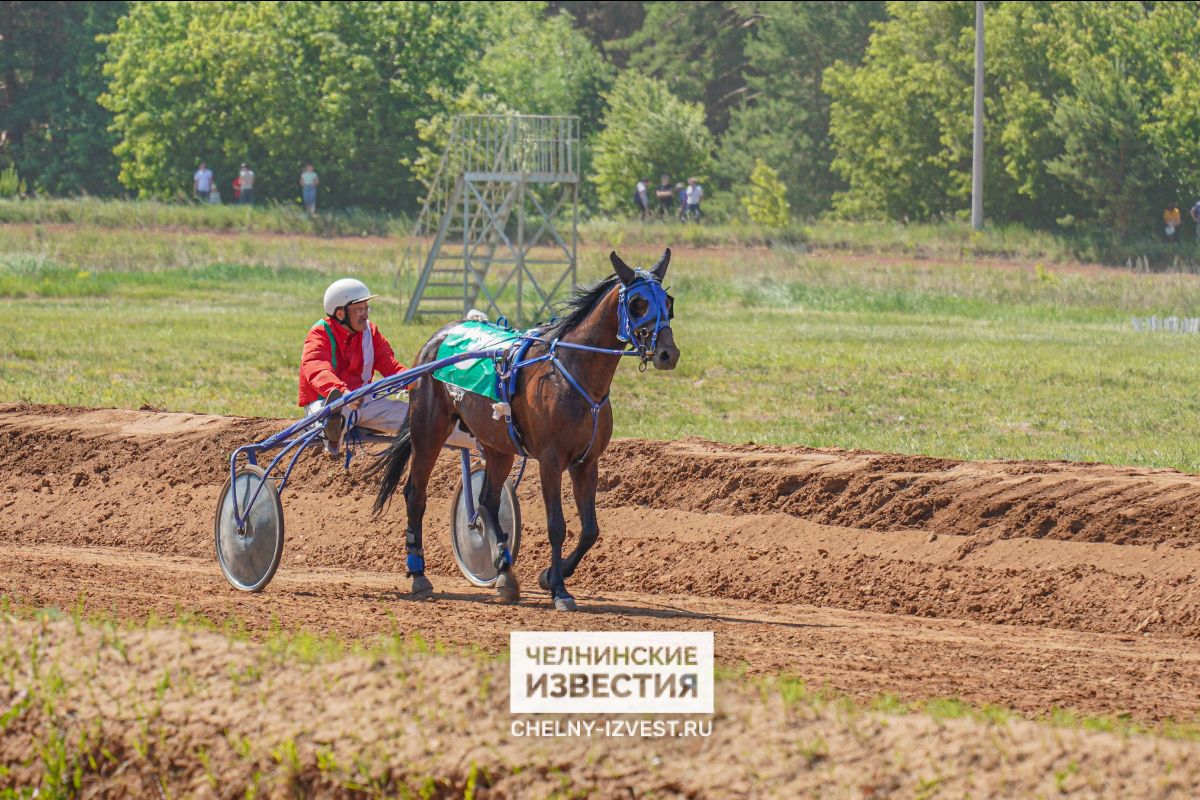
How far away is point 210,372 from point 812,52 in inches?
2140

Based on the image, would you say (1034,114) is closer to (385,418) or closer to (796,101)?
(796,101)

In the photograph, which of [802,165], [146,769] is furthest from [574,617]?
[802,165]

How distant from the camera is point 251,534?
12125 millimetres

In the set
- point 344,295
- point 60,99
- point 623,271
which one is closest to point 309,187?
point 60,99

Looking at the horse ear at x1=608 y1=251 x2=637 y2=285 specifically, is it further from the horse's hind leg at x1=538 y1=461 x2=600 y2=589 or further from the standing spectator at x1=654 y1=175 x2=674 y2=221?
the standing spectator at x1=654 y1=175 x2=674 y2=221

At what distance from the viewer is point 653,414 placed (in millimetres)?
20016

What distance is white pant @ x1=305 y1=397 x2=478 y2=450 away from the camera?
40.5ft

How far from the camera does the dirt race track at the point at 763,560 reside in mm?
9625

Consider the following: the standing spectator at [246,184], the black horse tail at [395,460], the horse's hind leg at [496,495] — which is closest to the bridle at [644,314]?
the horse's hind leg at [496,495]

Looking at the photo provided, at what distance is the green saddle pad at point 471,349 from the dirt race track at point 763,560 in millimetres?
1385

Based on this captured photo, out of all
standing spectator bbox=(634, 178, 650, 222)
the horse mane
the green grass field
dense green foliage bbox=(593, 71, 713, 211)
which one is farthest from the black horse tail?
dense green foliage bbox=(593, 71, 713, 211)

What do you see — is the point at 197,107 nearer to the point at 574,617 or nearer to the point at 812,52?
the point at 812,52

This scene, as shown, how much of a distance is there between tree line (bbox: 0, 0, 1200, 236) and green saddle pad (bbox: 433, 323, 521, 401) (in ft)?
135

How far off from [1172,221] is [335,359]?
4506 centimetres
